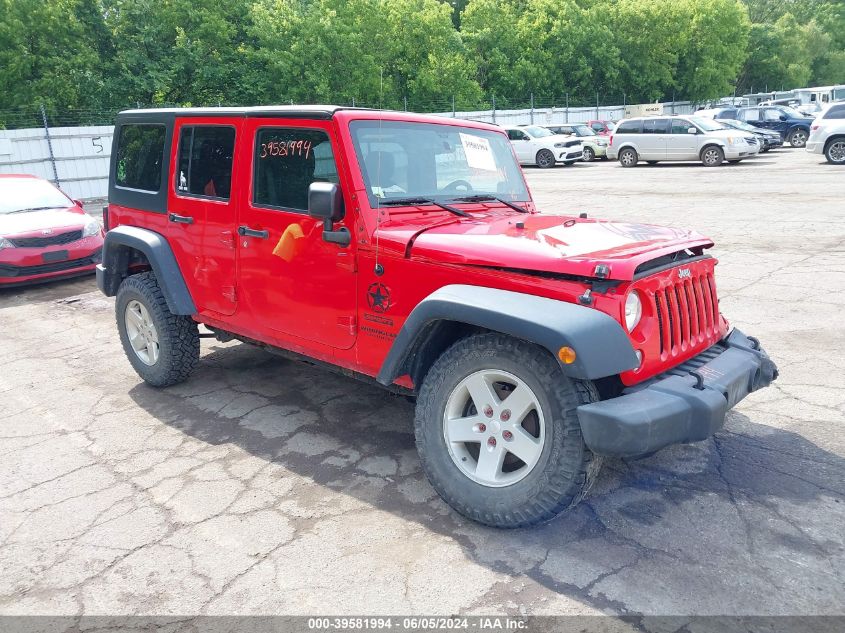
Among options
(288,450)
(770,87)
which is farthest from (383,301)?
(770,87)

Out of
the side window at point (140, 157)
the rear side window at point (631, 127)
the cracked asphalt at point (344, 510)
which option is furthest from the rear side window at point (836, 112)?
the side window at point (140, 157)

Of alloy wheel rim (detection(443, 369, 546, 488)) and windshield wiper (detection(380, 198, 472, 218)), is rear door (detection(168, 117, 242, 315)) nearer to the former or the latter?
windshield wiper (detection(380, 198, 472, 218))

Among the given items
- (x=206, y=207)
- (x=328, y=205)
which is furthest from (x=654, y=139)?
(x=328, y=205)

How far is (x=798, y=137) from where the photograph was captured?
89.4 ft

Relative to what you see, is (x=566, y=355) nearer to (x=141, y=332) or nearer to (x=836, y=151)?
(x=141, y=332)

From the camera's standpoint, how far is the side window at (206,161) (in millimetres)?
4391

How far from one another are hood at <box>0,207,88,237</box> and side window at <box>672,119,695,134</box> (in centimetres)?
1906

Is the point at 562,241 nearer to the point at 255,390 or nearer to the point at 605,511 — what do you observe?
the point at 605,511

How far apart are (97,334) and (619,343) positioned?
578 centimetres

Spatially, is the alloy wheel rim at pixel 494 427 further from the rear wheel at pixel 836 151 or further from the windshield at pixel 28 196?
the rear wheel at pixel 836 151

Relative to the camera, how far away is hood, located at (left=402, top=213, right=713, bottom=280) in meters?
3.02

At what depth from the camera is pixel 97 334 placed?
6.95 meters

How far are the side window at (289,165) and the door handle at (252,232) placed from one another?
0.55ft

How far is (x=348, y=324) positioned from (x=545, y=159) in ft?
78.7
